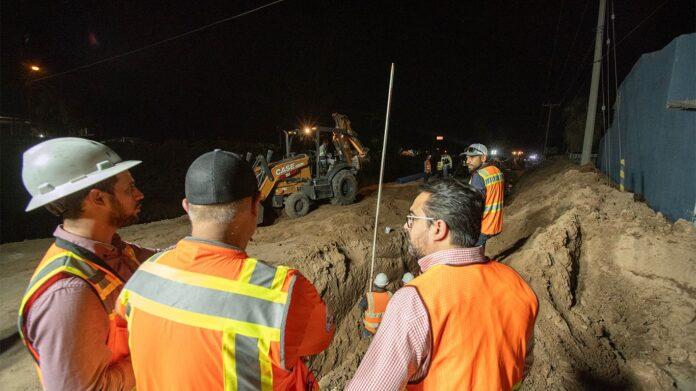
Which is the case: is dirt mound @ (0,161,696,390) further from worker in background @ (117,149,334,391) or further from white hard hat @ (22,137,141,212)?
white hard hat @ (22,137,141,212)

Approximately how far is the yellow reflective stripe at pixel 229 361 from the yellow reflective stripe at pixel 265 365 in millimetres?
91

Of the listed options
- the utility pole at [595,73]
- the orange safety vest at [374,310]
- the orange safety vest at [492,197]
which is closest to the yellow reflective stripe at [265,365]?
the orange safety vest at [374,310]

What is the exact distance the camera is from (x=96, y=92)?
71.0 ft

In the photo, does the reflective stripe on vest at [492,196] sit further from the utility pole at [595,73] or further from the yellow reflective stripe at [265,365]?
the utility pole at [595,73]

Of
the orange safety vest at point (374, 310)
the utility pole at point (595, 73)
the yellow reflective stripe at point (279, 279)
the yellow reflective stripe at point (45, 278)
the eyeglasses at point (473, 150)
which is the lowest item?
the orange safety vest at point (374, 310)

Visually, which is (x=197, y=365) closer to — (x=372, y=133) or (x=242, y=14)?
(x=242, y=14)

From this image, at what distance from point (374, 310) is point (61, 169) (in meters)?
2.61

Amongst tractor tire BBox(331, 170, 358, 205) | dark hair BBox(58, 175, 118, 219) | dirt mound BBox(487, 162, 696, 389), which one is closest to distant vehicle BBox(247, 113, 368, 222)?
tractor tire BBox(331, 170, 358, 205)

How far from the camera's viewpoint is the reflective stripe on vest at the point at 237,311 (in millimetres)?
1065

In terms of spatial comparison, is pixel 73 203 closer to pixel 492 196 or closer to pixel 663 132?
pixel 492 196

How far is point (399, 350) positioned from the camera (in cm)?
122

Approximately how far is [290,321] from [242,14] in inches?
463

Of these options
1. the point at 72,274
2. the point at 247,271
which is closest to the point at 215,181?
the point at 247,271

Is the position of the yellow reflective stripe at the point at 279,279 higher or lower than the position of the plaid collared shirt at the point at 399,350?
higher
